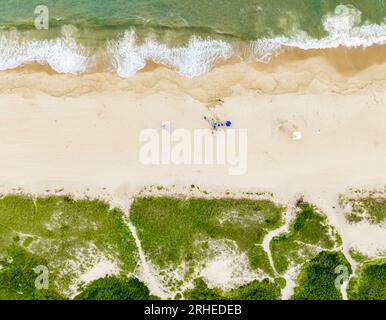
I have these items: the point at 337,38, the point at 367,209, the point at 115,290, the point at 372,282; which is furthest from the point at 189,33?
the point at 372,282

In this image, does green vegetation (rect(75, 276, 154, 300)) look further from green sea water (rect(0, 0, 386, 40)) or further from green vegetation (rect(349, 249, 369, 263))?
green sea water (rect(0, 0, 386, 40))

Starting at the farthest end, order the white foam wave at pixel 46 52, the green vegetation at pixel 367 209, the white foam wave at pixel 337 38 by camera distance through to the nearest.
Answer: the white foam wave at pixel 46 52 → the white foam wave at pixel 337 38 → the green vegetation at pixel 367 209

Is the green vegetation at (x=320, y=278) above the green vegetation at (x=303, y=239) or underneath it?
underneath

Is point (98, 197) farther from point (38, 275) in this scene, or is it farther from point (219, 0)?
point (219, 0)

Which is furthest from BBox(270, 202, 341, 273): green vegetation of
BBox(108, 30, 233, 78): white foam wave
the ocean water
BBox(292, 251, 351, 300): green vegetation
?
BBox(108, 30, 233, 78): white foam wave

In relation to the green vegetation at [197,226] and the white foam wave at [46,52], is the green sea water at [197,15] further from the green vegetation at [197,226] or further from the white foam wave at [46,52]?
the green vegetation at [197,226]

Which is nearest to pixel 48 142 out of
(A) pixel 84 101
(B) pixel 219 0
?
(A) pixel 84 101

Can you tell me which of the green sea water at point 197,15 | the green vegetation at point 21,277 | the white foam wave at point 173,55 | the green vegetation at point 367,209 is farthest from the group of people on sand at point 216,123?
the green vegetation at point 21,277

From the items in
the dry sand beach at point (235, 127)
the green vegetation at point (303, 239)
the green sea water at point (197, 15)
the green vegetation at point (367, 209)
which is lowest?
the green vegetation at point (303, 239)
